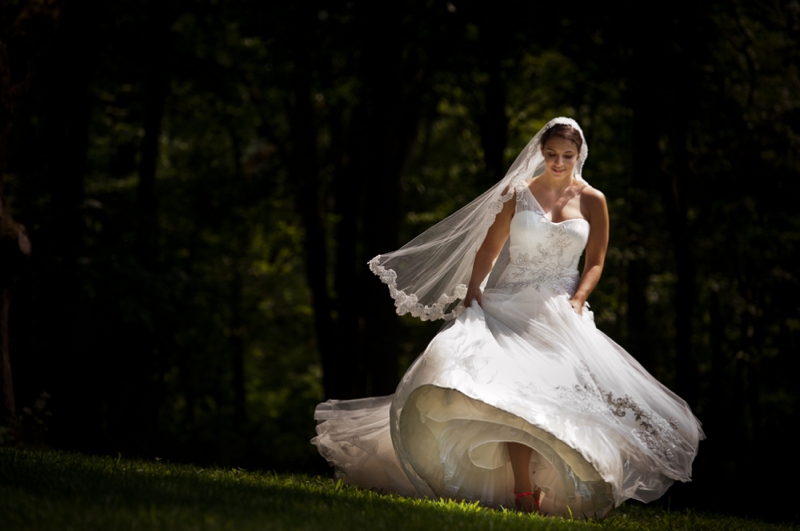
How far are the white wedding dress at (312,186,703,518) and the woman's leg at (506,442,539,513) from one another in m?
0.11

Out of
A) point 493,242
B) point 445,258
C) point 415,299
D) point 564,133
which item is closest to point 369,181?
point 445,258

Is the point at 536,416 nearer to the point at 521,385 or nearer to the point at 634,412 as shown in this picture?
the point at 521,385

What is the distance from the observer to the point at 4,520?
3857 mm

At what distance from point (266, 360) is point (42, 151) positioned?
13.6 m

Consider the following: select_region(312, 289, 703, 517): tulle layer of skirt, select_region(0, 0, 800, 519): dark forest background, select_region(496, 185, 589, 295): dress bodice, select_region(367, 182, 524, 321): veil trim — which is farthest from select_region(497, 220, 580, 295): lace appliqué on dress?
select_region(0, 0, 800, 519): dark forest background

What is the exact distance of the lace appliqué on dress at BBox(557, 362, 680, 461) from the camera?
18.9 ft

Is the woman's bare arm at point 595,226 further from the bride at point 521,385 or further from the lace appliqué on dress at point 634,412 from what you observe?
the lace appliqué on dress at point 634,412

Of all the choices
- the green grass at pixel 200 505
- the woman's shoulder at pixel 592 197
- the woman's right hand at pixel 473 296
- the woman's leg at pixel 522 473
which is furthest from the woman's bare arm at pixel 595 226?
the green grass at pixel 200 505

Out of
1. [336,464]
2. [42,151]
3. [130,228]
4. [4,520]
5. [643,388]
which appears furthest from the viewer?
[130,228]

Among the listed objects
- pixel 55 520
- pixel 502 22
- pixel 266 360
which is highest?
pixel 502 22

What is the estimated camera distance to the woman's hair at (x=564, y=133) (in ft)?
21.2

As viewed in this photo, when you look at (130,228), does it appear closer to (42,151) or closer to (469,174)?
(42,151)

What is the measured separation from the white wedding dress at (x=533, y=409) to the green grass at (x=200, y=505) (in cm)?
36

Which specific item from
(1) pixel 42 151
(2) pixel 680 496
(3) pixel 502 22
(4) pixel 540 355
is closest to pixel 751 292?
(2) pixel 680 496
